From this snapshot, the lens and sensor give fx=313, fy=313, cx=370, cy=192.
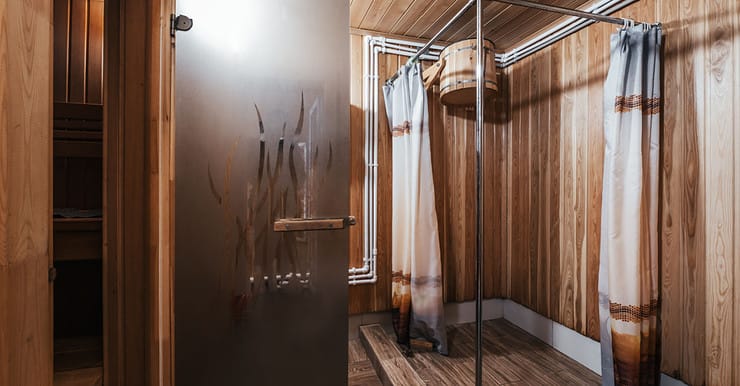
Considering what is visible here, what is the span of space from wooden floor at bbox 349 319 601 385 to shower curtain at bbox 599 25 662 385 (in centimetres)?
30

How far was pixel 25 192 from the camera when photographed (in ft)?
A: 2.05

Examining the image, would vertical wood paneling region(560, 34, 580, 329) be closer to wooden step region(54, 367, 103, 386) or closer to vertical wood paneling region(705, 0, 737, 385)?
vertical wood paneling region(705, 0, 737, 385)

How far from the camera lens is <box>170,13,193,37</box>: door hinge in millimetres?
1110

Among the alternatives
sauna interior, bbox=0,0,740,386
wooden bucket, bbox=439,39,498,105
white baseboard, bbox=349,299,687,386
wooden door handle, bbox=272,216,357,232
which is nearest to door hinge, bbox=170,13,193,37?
sauna interior, bbox=0,0,740,386

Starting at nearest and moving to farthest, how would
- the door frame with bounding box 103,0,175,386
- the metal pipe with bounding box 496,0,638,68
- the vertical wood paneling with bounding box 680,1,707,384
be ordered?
the door frame with bounding box 103,0,175,386 < the vertical wood paneling with bounding box 680,1,707,384 < the metal pipe with bounding box 496,0,638,68

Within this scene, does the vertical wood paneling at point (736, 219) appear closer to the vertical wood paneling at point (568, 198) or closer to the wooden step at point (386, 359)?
the vertical wood paneling at point (568, 198)

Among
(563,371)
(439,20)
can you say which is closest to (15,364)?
(563,371)

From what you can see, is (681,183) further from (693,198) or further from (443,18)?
(443,18)

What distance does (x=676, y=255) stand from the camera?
1.48 m

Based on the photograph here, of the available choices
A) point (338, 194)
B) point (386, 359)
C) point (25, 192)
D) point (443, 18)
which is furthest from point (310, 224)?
point (443, 18)

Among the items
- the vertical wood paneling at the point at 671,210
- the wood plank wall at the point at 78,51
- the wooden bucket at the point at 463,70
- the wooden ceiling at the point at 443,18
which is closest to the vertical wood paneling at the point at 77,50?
the wood plank wall at the point at 78,51

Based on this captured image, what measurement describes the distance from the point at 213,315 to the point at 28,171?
768mm

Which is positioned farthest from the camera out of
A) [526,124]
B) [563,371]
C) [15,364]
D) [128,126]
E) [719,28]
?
[526,124]

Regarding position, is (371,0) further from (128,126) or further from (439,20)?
(128,126)
